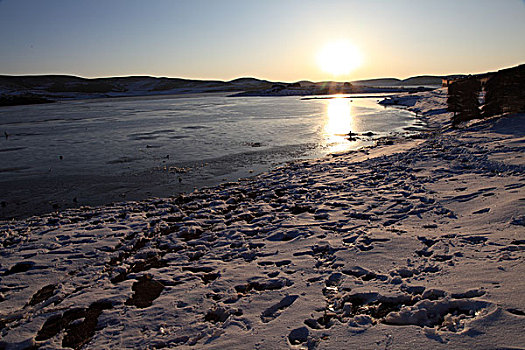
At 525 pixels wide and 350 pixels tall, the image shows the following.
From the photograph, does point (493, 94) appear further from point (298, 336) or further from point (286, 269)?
point (298, 336)

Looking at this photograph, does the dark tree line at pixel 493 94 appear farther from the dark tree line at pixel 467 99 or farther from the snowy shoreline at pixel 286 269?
the snowy shoreline at pixel 286 269

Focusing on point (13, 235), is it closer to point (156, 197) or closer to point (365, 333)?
point (156, 197)

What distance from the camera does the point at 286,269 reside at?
5.16 m

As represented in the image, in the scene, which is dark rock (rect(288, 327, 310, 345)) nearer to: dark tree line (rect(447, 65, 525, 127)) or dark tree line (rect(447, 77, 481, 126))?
dark tree line (rect(447, 65, 525, 127))

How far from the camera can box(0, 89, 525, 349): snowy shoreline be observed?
3623 millimetres

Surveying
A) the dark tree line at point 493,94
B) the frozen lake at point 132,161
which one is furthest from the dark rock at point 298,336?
the dark tree line at point 493,94

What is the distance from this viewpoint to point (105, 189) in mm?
11406

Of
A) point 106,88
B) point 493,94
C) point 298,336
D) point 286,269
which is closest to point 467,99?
point 493,94

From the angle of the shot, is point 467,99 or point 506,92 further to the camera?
point 467,99

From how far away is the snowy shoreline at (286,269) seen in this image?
3623 mm

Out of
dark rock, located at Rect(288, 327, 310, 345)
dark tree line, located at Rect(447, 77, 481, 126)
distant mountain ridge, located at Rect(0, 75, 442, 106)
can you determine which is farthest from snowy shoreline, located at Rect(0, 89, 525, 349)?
distant mountain ridge, located at Rect(0, 75, 442, 106)

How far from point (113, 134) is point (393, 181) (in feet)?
76.2

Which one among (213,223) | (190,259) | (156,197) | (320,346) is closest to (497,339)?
(320,346)

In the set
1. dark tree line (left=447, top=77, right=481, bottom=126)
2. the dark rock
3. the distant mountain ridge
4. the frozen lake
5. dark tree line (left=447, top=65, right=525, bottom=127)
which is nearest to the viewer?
the dark rock
